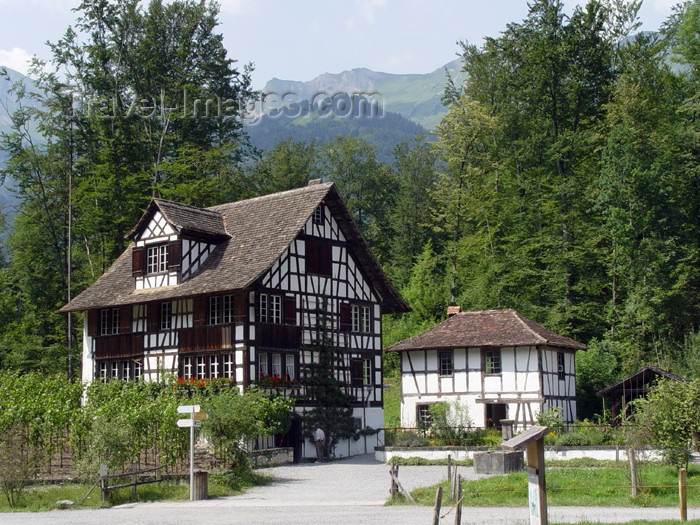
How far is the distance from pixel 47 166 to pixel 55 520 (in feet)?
132

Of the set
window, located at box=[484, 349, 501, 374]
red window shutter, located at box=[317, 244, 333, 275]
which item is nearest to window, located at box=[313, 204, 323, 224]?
red window shutter, located at box=[317, 244, 333, 275]

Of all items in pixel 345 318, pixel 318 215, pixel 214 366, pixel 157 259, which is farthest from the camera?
pixel 345 318

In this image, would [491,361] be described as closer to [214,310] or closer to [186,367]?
[214,310]

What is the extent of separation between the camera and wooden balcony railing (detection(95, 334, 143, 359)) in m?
42.4

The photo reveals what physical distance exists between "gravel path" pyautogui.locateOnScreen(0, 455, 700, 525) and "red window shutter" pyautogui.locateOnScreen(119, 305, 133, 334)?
567 inches

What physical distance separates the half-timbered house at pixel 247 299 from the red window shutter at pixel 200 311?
0.16 ft

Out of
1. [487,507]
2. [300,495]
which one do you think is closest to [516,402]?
[300,495]

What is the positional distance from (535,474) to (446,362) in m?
29.6

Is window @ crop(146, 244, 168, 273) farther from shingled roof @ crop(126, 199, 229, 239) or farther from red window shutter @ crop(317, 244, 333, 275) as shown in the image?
red window shutter @ crop(317, 244, 333, 275)

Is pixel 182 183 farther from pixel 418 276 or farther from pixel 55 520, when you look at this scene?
pixel 55 520

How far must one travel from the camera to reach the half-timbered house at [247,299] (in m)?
38.8

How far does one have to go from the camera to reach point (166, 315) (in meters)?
41.4

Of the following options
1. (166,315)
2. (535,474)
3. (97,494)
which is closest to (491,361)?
(166,315)

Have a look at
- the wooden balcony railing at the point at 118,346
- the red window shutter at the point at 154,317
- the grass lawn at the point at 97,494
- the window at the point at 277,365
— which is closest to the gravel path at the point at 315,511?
the grass lawn at the point at 97,494
